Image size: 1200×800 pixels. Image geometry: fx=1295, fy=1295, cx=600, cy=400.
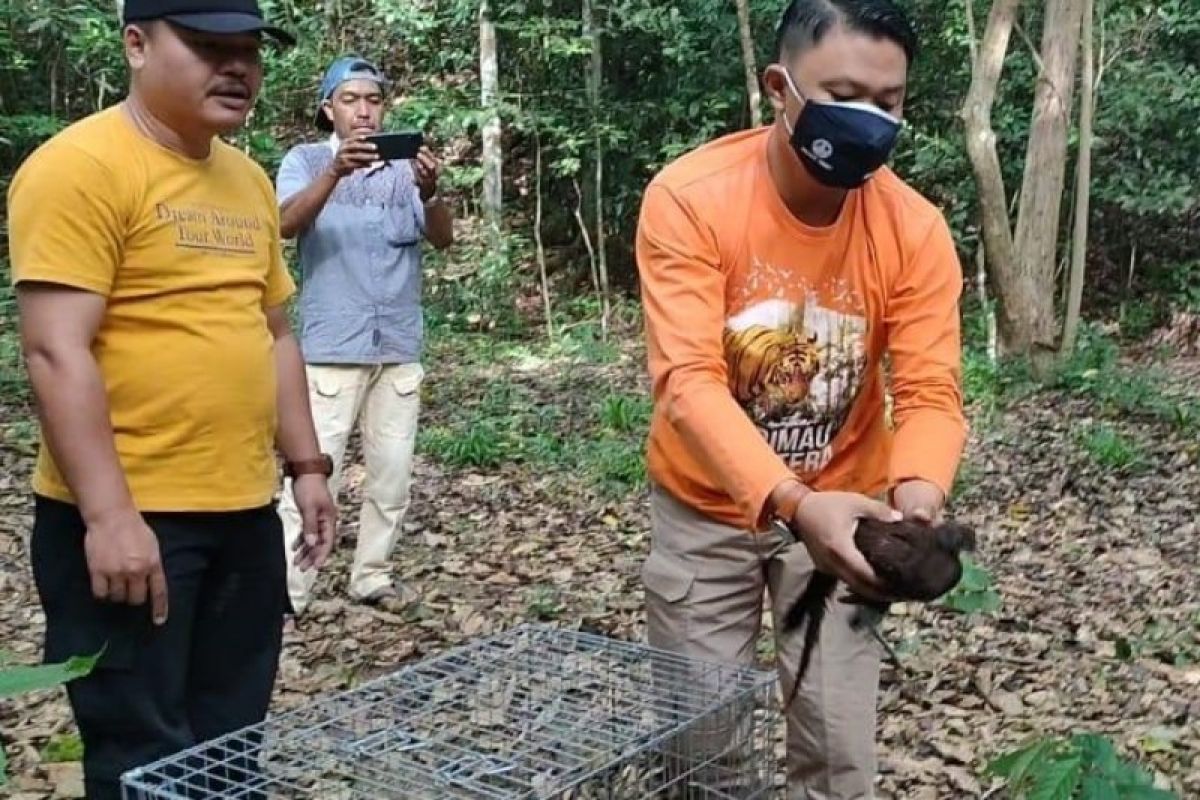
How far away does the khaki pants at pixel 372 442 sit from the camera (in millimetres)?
4309

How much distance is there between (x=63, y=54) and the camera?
13.0 meters

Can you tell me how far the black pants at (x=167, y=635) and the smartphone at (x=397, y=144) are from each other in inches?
83.7

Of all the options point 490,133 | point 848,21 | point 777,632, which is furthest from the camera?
point 490,133

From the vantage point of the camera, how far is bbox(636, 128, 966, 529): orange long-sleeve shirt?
7.14 feet

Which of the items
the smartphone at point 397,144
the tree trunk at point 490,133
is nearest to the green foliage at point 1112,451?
the smartphone at point 397,144

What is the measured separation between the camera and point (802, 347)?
7.43 ft

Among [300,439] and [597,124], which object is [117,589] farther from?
[597,124]

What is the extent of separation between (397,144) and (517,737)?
2.48 metres

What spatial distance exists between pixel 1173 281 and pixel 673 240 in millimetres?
11715

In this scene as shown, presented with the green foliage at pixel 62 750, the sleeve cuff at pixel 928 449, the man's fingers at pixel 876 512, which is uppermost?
the sleeve cuff at pixel 928 449

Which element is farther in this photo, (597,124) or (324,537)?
(597,124)

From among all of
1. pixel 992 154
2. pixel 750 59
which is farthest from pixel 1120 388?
pixel 750 59

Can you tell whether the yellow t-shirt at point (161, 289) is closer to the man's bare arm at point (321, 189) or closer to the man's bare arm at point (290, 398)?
the man's bare arm at point (290, 398)

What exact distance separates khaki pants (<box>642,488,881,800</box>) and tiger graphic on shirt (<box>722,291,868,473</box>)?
199 millimetres
